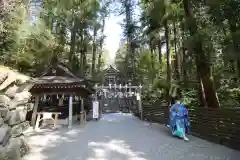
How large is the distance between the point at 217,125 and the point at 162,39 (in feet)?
53.6

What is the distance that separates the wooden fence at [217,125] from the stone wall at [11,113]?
19.1ft

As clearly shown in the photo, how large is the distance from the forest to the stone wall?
216 centimetres

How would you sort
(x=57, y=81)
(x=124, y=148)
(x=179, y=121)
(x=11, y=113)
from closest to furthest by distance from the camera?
(x=11, y=113) → (x=124, y=148) → (x=179, y=121) → (x=57, y=81)

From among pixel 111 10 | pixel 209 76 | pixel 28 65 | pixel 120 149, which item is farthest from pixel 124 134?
pixel 111 10

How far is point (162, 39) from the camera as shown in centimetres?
2336

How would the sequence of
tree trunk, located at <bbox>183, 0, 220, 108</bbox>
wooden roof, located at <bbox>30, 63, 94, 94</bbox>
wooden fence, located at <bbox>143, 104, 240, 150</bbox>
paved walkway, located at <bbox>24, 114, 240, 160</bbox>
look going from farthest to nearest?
wooden roof, located at <bbox>30, 63, 94, 94</bbox>
tree trunk, located at <bbox>183, 0, 220, 108</bbox>
wooden fence, located at <bbox>143, 104, 240, 150</bbox>
paved walkway, located at <bbox>24, 114, 240, 160</bbox>

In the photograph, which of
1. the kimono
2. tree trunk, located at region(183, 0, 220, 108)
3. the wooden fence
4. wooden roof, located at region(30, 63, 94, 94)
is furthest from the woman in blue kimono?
wooden roof, located at region(30, 63, 94, 94)

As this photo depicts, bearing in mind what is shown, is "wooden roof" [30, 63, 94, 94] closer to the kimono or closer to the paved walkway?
the paved walkway

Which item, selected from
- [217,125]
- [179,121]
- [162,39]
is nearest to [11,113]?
[179,121]

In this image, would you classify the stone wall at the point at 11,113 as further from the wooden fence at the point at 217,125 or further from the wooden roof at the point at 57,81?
the wooden fence at the point at 217,125

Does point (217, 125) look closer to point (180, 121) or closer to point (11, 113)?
point (180, 121)

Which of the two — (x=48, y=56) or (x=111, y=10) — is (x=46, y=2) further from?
(x=111, y=10)

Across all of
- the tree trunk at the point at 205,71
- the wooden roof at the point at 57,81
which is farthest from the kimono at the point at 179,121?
the wooden roof at the point at 57,81

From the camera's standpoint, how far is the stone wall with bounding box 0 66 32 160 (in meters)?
5.36
